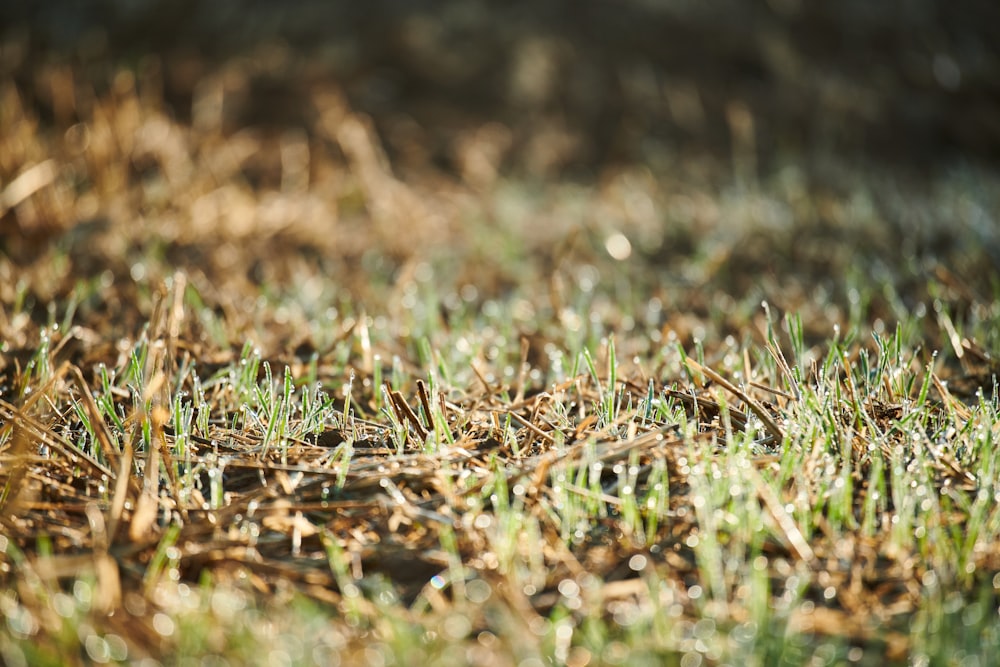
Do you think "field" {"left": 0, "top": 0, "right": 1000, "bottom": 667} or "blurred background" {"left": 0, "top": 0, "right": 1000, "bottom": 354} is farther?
"blurred background" {"left": 0, "top": 0, "right": 1000, "bottom": 354}

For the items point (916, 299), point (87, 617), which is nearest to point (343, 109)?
point (916, 299)

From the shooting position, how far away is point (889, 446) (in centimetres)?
121

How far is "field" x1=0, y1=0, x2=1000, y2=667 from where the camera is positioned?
96 cm

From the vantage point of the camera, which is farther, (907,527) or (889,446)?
(889,446)

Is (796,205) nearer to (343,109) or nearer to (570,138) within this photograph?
(570,138)

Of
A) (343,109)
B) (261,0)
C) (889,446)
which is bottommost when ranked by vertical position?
(889,446)

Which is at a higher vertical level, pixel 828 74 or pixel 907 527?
pixel 828 74

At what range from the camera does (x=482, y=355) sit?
171 cm

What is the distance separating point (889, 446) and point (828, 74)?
11.9ft

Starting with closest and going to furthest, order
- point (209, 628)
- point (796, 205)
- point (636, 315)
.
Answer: point (209, 628) < point (636, 315) < point (796, 205)

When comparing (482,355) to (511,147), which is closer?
(482,355)

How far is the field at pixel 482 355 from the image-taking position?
958mm

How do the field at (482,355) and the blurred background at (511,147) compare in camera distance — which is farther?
the blurred background at (511,147)

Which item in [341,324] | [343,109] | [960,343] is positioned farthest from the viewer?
[343,109]
